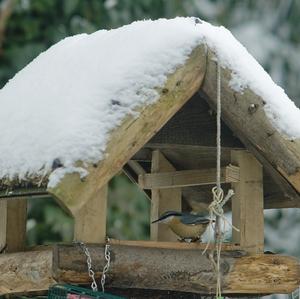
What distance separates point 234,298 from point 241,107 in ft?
1.79

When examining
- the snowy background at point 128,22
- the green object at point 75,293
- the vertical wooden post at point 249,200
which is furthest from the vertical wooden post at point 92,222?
the snowy background at point 128,22

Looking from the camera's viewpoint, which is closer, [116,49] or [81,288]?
[81,288]

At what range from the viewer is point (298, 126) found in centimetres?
259

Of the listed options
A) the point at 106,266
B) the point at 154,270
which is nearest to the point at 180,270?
the point at 154,270

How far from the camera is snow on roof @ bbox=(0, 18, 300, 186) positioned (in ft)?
7.74

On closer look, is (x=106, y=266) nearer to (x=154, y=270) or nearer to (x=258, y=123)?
(x=154, y=270)

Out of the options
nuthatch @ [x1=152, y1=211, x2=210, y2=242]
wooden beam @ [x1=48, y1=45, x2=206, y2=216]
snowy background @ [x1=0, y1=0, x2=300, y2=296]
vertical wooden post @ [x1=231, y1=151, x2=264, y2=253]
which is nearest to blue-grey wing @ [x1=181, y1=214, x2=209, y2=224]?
nuthatch @ [x1=152, y1=211, x2=210, y2=242]

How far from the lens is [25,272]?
266 cm

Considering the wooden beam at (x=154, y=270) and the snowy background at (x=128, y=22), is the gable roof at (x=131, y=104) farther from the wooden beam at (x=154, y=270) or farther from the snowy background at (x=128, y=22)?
the snowy background at (x=128, y=22)

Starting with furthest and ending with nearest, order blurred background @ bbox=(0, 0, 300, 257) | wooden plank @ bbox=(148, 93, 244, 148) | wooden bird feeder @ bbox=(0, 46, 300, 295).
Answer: blurred background @ bbox=(0, 0, 300, 257), wooden plank @ bbox=(148, 93, 244, 148), wooden bird feeder @ bbox=(0, 46, 300, 295)

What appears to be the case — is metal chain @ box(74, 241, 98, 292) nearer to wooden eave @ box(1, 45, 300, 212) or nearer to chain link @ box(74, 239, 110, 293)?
chain link @ box(74, 239, 110, 293)

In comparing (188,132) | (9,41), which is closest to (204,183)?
(188,132)

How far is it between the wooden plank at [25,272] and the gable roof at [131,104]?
0.23m

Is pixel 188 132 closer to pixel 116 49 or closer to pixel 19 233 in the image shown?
pixel 116 49
